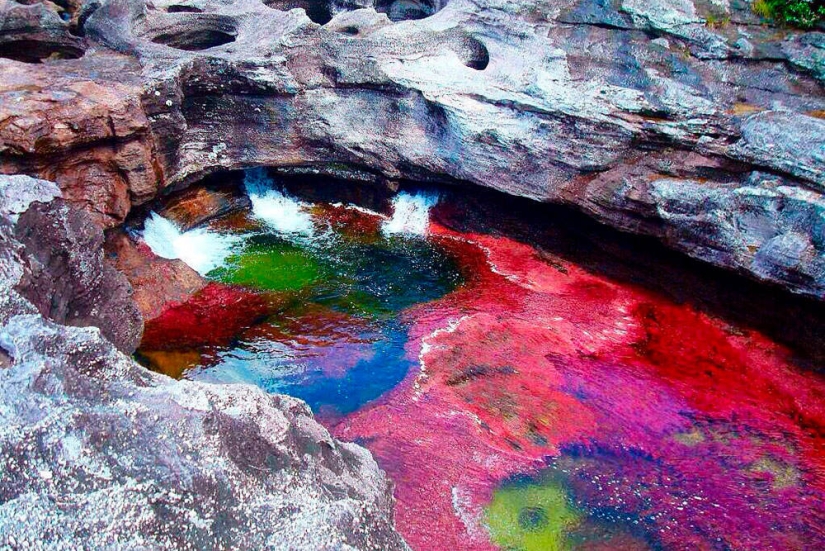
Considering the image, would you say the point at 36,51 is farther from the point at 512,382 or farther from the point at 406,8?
the point at 512,382

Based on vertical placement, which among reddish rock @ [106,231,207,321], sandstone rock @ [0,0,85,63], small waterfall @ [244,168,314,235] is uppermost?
sandstone rock @ [0,0,85,63]

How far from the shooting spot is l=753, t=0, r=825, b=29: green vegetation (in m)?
10.7

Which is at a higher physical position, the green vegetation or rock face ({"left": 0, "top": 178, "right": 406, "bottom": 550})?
the green vegetation

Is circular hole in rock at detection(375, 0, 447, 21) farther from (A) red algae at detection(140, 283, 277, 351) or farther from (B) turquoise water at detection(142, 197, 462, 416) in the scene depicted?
(A) red algae at detection(140, 283, 277, 351)

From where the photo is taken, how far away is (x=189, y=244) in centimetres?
1234

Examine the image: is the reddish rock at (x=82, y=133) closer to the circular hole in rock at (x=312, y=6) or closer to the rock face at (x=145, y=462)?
the rock face at (x=145, y=462)

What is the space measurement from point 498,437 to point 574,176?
513cm

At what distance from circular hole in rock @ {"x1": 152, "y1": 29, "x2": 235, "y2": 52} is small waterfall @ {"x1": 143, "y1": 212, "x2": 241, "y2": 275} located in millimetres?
4024

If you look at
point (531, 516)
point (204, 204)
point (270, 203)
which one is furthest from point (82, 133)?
point (531, 516)

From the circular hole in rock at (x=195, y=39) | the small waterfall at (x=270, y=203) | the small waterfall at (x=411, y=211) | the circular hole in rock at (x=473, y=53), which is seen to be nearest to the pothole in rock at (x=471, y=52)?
the circular hole in rock at (x=473, y=53)

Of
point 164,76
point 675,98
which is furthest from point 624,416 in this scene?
point 164,76

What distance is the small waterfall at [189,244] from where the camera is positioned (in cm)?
1171

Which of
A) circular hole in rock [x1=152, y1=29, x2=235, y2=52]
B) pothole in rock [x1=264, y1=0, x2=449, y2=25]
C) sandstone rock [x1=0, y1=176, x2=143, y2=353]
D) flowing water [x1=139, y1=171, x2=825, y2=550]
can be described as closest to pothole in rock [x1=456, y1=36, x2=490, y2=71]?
flowing water [x1=139, y1=171, x2=825, y2=550]

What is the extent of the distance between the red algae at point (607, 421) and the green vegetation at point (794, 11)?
17.7ft
